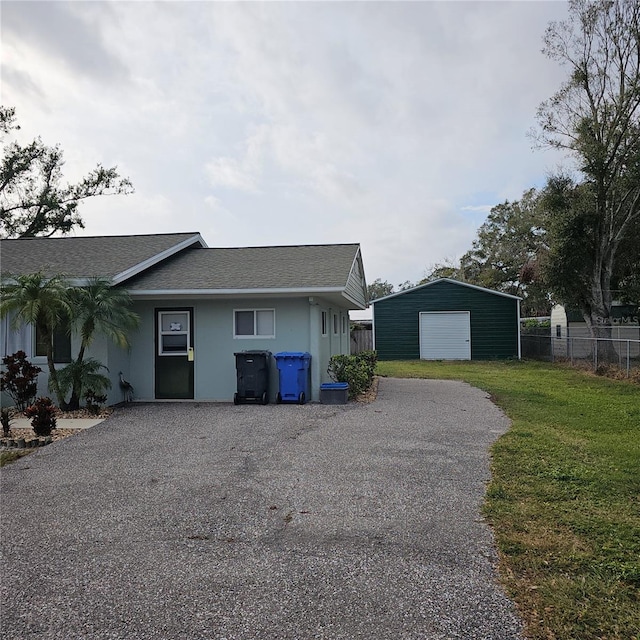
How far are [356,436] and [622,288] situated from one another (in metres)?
19.7

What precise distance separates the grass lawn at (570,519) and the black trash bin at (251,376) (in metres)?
4.69

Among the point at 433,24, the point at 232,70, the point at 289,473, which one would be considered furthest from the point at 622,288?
the point at 289,473

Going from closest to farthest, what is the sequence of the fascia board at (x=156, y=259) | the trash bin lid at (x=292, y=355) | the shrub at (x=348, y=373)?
the trash bin lid at (x=292, y=355) < the fascia board at (x=156, y=259) < the shrub at (x=348, y=373)

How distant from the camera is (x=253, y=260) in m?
12.4

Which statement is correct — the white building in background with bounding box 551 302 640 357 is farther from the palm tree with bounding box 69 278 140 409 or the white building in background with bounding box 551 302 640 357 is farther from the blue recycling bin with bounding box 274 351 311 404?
the palm tree with bounding box 69 278 140 409

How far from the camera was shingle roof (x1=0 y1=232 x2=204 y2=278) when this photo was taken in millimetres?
10641

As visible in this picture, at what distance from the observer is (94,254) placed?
12094 mm

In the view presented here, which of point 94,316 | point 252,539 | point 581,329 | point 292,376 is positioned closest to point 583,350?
point 581,329

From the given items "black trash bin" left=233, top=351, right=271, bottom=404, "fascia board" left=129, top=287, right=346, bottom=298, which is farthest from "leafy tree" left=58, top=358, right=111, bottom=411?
"black trash bin" left=233, top=351, right=271, bottom=404

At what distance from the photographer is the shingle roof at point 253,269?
10.2 meters

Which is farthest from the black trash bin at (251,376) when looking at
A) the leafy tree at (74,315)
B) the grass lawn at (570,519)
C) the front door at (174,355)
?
the grass lawn at (570,519)

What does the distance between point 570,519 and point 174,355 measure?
27.7ft

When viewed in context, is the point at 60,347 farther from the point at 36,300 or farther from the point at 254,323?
the point at 254,323

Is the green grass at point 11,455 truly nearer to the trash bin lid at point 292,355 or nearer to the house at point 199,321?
the house at point 199,321
